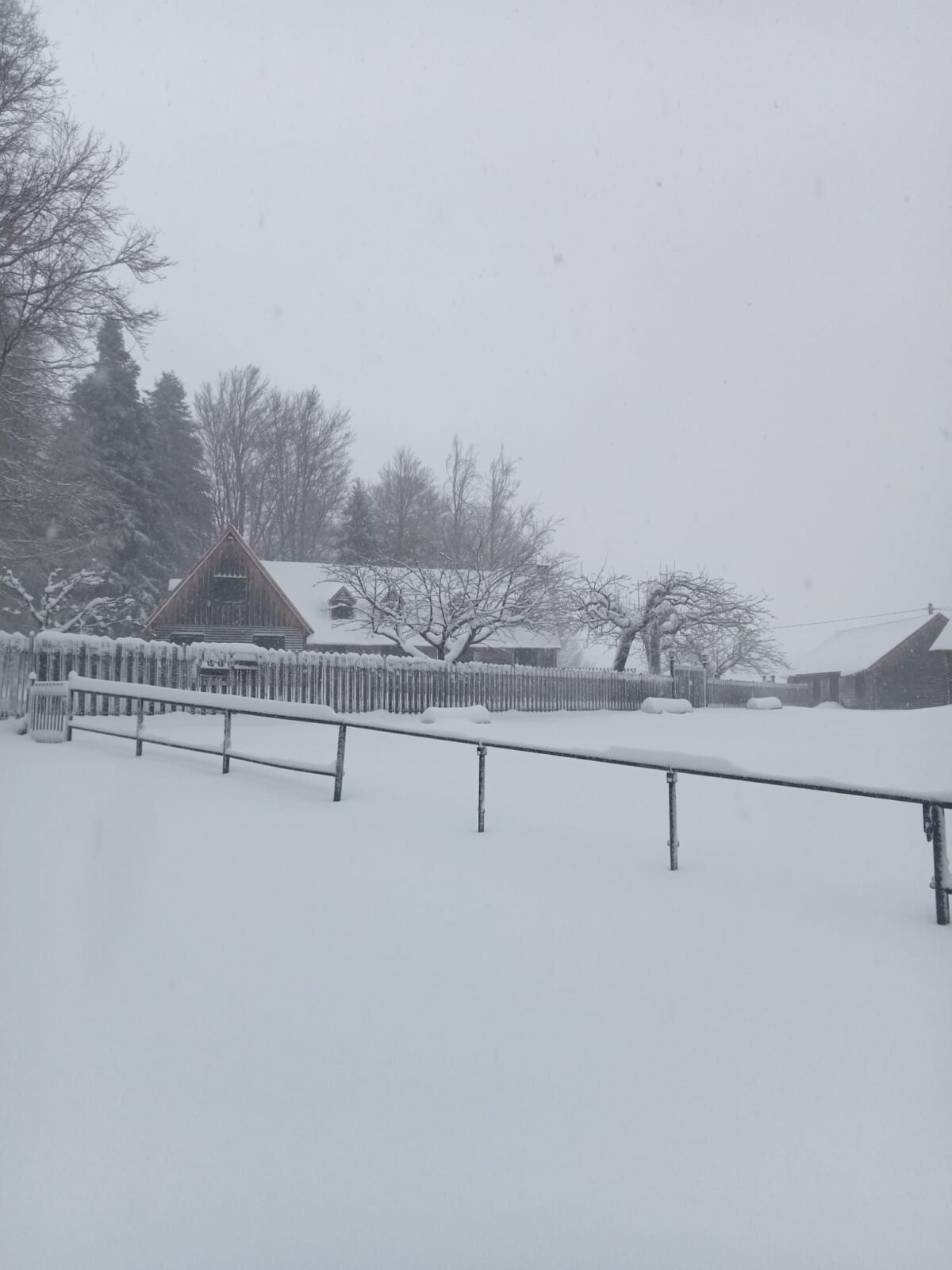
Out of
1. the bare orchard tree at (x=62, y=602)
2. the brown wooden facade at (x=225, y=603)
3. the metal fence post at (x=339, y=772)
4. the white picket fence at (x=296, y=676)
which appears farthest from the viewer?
the brown wooden facade at (x=225, y=603)

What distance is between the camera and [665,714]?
80.5 feet

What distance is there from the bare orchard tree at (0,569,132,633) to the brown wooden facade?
6.36 feet

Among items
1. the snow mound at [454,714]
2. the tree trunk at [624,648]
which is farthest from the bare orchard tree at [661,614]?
the snow mound at [454,714]

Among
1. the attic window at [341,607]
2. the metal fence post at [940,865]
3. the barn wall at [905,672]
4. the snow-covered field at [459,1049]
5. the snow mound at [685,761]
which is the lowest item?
the snow-covered field at [459,1049]

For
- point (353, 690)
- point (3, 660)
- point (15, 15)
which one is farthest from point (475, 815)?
point (15, 15)

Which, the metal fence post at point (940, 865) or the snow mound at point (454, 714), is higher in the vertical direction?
the snow mound at point (454, 714)

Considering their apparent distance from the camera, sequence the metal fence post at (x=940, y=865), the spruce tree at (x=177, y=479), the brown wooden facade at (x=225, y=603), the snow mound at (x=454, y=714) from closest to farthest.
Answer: the metal fence post at (x=940, y=865) → the snow mound at (x=454, y=714) → the brown wooden facade at (x=225, y=603) → the spruce tree at (x=177, y=479)

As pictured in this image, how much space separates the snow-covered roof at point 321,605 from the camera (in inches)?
1500

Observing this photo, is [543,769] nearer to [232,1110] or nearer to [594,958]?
[594,958]

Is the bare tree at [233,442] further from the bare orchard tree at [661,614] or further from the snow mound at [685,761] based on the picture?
the snow mound at [685,761]

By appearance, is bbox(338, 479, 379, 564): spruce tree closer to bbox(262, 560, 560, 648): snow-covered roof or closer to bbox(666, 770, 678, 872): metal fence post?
bbox(262, 560, 560, 648): snow-covered roof

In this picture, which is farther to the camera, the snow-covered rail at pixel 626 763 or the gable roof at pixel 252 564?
the gable roof at pixel 252 564

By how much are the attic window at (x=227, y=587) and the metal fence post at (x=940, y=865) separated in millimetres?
33374

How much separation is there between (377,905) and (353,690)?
1427cm
